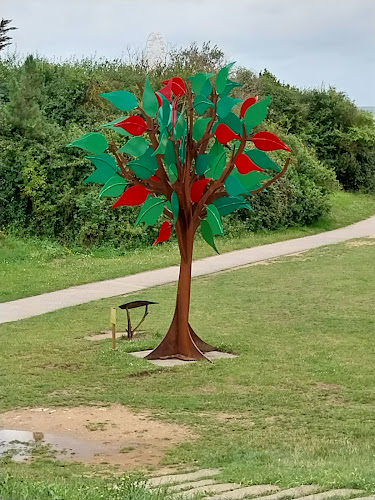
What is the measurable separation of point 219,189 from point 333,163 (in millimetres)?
21715

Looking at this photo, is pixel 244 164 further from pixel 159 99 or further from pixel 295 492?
pixel 295 492

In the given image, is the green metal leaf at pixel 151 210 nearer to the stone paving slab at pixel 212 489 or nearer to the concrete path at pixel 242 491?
the concrete path at pixel 242 491

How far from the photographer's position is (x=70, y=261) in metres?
18.0

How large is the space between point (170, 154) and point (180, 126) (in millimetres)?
345

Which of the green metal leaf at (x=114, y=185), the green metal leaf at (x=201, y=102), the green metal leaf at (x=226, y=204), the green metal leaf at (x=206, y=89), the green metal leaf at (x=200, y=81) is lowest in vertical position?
the green metal leaf at (x=226, y=204)

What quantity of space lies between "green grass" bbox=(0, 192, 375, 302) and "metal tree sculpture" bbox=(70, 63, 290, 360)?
4246 mm

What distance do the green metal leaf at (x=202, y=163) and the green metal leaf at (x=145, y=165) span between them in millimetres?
498

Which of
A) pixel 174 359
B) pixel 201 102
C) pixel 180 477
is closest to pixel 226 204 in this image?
pixel 201 102

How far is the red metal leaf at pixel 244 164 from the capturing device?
1030cm

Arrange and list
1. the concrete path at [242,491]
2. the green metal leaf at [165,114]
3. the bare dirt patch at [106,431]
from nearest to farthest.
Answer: the concrete path at [242,491], the bare dirt patch at [106,431], the green metal leaf at [165,114]

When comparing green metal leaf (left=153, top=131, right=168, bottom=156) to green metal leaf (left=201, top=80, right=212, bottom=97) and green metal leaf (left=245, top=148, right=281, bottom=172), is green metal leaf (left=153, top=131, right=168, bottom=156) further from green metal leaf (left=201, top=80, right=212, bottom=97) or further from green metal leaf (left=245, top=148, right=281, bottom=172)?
green metal leaf (left=245, top=148, right=281, bottom=172)

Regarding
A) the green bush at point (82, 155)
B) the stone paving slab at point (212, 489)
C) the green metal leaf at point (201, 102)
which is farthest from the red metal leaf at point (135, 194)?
the green bush at point (82, 155)

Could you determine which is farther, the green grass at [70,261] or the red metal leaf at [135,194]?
the green grass at [70,261]

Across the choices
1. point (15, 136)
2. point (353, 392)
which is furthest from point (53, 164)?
point (353, 392)
